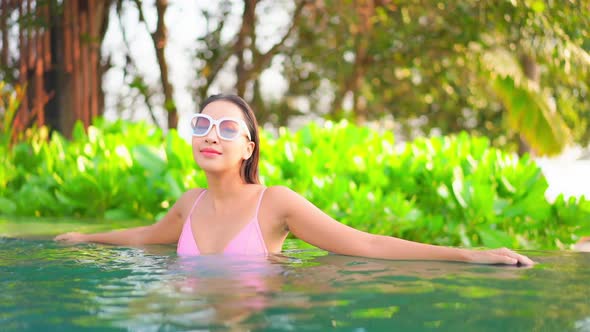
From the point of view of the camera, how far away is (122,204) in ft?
20.8

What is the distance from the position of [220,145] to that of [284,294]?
0.91 m

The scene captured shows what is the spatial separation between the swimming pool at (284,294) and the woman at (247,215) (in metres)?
0.07

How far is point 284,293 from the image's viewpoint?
2844 mm

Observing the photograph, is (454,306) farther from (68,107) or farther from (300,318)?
(68,107)

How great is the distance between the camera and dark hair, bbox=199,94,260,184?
3.60 m

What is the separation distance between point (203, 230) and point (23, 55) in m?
5.66

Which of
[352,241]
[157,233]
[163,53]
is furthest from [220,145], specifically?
[163,53]

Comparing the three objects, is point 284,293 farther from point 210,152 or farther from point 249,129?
point 249,129

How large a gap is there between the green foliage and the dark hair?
4.61 feet

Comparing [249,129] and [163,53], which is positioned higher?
[163,53]

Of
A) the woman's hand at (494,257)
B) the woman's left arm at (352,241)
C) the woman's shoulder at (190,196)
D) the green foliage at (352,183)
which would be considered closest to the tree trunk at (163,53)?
the green foliage at (352,183)

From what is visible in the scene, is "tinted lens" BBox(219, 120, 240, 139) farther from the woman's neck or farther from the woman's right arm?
the woman's right arm

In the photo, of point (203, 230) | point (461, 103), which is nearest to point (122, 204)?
point (203, 230)

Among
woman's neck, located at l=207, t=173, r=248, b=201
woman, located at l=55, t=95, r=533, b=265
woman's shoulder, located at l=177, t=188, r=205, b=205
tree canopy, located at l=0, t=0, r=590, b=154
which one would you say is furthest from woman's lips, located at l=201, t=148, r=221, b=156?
tree canopy, located at l=0, t=0, r=590, b=154
